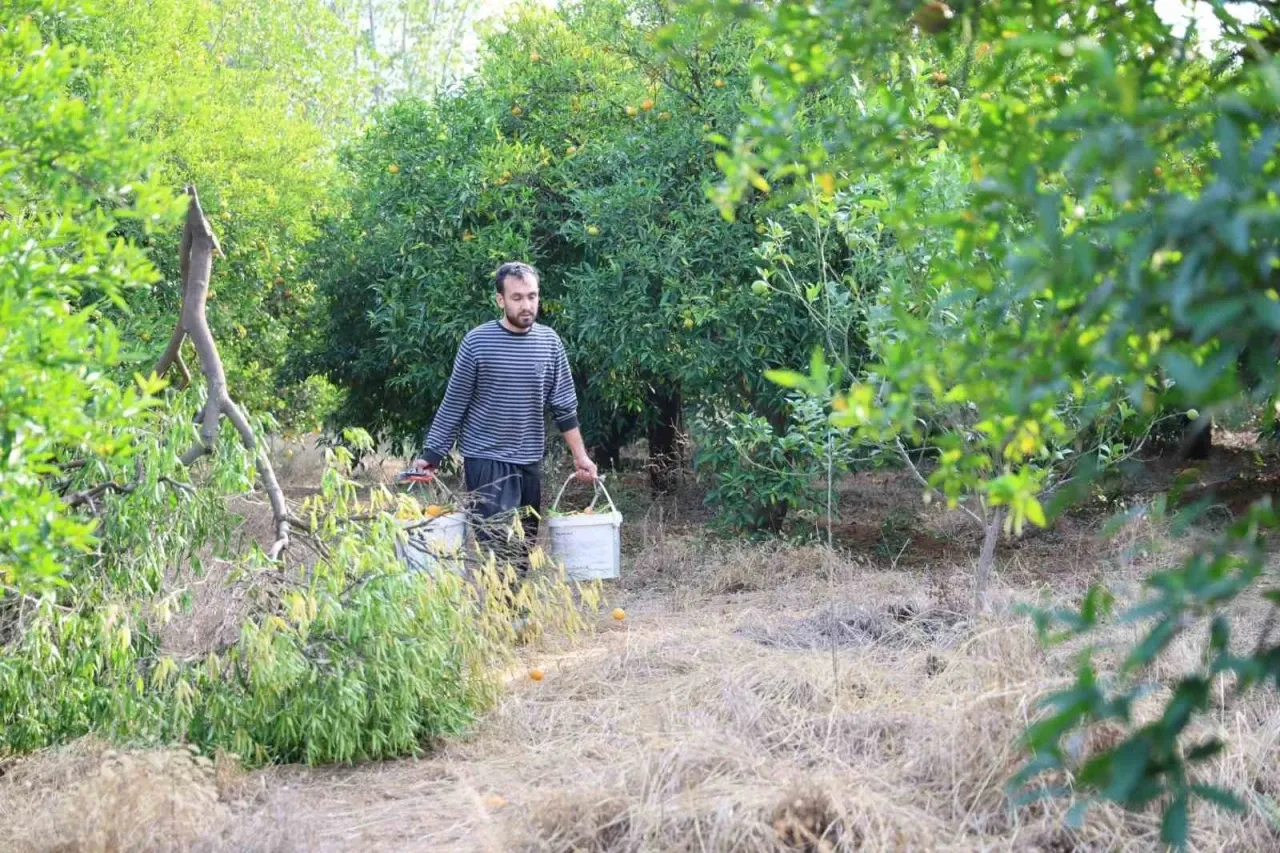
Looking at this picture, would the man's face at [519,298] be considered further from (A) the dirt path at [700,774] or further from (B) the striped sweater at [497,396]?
(A) the dirt path at [700,774]

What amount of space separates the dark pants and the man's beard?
66 centimetres

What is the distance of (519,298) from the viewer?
6426 millimetres

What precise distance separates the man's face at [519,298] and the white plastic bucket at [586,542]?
0.86 metres

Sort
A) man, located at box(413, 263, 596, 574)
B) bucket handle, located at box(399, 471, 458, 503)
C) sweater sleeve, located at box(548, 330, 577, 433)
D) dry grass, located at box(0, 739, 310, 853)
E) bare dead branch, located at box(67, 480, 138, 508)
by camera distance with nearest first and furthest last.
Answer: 1. dry grass, located at box(0, 739, 310, 853)
2. bare dead branch, located at box(67, 480, 138, 508)
3. bucket handle, located at box(399, 471, 458, 503)
4. man, located at box(413, 263, 596, 574)
5. sweater sleeve, located at box(548, 330, 577, 433)

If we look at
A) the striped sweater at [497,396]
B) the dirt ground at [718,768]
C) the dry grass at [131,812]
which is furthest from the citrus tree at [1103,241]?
the striped sweater at [497,396]

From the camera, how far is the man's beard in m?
6.44

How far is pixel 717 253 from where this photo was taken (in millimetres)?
8180

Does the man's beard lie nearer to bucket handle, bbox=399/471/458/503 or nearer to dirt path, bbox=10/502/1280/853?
bucket handle, bbox=399/471/458/503

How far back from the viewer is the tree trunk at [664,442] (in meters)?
11.2

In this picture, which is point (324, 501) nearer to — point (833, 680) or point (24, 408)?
point (833, 680)

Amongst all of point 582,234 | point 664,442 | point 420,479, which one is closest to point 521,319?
point 420,479

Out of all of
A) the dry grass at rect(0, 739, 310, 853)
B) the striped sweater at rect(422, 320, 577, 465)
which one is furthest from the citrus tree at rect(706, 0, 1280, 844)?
the striped sweater at rect(422, 320, 577, 465)

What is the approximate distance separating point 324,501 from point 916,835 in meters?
2.45

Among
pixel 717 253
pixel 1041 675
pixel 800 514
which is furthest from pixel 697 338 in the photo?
pixel 1041 675
